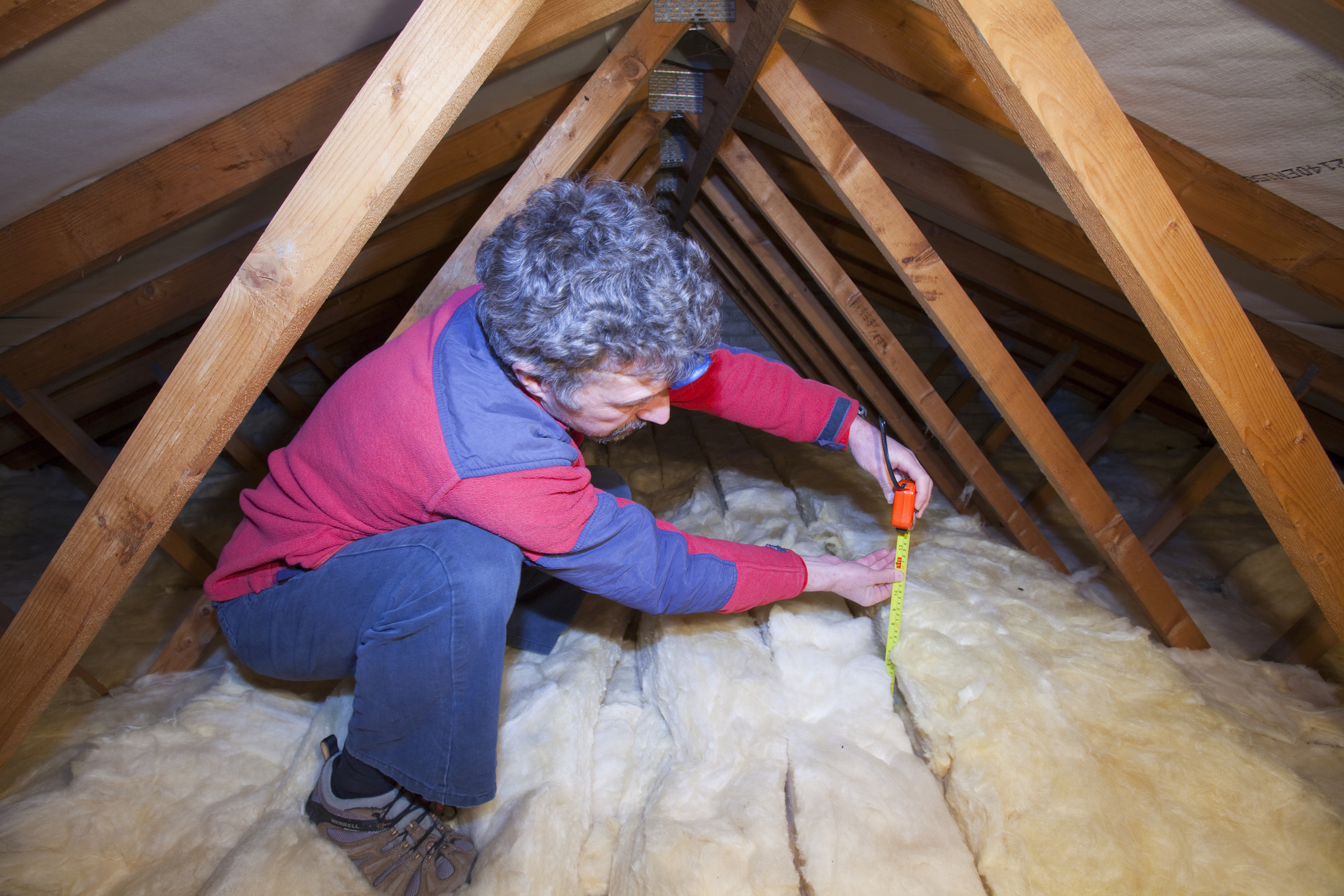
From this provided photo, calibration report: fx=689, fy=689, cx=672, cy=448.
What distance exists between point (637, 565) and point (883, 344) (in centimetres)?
125

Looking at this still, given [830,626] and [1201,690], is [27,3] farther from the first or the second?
[1201,690]

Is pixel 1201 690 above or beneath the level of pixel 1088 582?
above

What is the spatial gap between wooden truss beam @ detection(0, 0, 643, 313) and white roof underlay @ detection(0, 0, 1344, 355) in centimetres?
3

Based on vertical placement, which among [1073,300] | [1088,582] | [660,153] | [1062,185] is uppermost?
[1062,185]

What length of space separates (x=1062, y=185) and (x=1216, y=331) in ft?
1.05

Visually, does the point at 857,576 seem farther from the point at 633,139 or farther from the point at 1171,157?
the point at 633,139

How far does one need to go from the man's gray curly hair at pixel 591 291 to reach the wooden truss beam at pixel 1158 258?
48cm

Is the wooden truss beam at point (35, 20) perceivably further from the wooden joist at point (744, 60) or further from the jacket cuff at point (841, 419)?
the jacket cuff at point (841, 419)

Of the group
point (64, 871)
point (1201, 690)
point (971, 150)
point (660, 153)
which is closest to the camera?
point (64, 871)

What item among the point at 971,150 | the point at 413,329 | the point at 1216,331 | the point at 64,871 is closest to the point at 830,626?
the point at 1216,331

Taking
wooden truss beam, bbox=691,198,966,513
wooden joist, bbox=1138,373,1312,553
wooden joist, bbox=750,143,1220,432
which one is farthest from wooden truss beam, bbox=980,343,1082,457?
wooden joist, bbox=1138,373,1312,553

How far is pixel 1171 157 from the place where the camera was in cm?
132

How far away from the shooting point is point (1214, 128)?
1.21m

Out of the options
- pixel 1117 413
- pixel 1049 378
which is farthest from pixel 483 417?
pixel 1049 378
